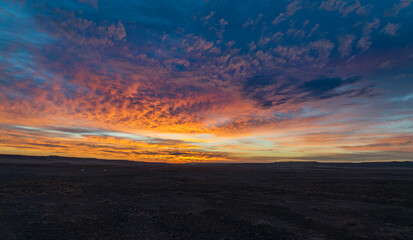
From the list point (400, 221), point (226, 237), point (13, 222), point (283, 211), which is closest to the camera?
point (226, 237)

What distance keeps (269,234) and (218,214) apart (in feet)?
19.1

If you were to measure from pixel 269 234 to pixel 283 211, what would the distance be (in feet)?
24.6

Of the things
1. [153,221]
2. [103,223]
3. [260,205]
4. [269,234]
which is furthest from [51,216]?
[260,205]

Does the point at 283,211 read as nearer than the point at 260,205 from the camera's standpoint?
Yes

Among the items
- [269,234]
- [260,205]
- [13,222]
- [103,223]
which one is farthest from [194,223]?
[13,222]

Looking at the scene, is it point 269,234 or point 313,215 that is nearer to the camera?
point 269,234

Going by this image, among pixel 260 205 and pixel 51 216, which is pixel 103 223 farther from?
pixel 260 205

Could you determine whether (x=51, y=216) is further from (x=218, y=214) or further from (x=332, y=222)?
(x=332, y=222)

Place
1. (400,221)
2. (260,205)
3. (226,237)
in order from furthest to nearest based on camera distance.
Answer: (260,205) < (400,221) < (226,237)

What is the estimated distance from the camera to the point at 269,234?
44.7 ft

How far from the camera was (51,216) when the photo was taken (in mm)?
15953

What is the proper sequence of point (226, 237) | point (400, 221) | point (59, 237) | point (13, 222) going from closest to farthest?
point (59, 237), point (226, 237), point (13, 222), point (400, 221)

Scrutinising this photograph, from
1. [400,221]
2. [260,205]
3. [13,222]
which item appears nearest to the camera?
[13,222]

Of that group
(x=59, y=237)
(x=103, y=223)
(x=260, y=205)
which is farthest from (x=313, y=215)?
(x=59, y=237)
